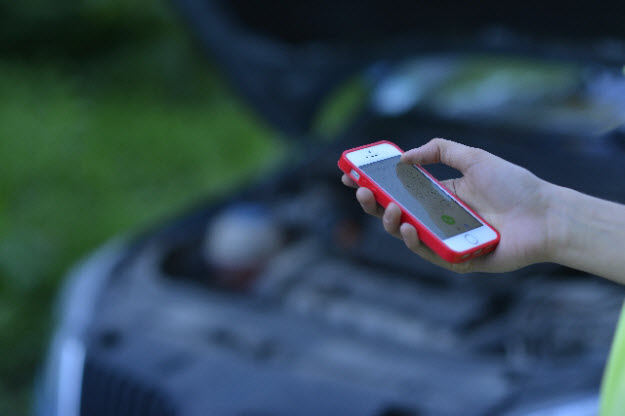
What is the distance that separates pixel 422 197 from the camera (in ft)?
2.03

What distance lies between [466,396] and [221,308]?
59 cm

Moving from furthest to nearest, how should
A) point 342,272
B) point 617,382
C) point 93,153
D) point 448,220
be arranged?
point 93,153 < point 342,272 < point 448,220 < point 617,382

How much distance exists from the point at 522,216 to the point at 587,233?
2.3 inches

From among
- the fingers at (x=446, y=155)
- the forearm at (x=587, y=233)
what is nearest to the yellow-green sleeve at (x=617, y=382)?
the forearm at (x=587, y=233)

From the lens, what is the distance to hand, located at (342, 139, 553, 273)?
0.61 meters

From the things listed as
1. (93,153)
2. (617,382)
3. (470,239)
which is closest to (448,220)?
(470,239)

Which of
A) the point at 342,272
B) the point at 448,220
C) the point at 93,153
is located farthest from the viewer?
the point at 93,153

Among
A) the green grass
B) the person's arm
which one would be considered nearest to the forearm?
the person's arm

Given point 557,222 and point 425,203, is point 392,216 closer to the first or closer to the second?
point 425,203

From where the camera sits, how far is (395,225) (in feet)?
1.98

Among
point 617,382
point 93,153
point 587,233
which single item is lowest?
point 617,382

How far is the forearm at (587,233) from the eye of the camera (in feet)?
1.90

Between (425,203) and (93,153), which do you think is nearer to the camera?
(425,203)

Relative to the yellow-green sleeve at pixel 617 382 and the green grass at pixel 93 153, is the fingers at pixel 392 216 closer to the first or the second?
the yellow-green sleeve at pixel 617 382
